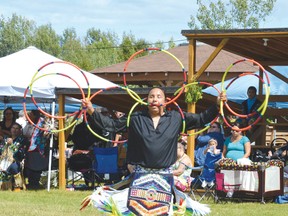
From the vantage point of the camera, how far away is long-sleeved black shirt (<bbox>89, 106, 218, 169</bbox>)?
8594 mm

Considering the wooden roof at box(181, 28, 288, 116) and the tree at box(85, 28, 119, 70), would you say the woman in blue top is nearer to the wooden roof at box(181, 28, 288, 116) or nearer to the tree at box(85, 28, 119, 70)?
the wooden roof at box(181, 28, 288, 116)

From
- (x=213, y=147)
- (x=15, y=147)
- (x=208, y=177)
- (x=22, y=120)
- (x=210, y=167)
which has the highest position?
(x=22, y=120)

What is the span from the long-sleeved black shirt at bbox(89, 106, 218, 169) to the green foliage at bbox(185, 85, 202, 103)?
552 centimetres

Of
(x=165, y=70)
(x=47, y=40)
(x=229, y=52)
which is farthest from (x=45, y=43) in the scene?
(x=229, y=52)

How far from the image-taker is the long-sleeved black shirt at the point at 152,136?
859 centimetres

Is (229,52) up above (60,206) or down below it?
above

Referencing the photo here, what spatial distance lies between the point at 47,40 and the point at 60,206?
5695 centimetres

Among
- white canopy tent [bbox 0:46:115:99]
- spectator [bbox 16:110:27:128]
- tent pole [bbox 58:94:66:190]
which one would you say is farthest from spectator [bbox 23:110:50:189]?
spectator [bbox 16:110:27:128]

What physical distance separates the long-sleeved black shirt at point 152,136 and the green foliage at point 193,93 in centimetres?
552

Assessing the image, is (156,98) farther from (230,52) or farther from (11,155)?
(230,52)

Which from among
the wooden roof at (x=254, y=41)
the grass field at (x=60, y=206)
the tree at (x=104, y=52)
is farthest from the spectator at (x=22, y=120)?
the tree at (x=104, y=52)

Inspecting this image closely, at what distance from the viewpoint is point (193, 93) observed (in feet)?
47.8

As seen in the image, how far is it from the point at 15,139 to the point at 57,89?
1.33 m

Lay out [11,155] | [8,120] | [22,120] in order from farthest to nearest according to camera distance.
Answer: [22,120] → [8,120] → [11,155]
